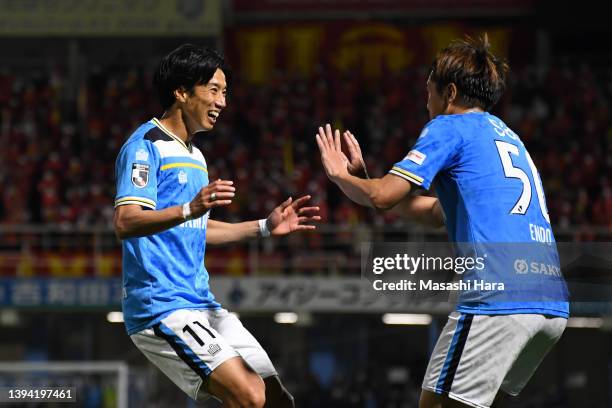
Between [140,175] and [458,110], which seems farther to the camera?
[140,175]

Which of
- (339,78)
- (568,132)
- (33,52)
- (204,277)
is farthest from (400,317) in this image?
(204,277)

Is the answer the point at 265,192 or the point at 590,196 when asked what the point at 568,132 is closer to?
the point at 590,196

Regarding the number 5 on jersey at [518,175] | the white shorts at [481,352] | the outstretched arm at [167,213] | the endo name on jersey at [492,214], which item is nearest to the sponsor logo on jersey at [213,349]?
the outstretched arm at [167,213]

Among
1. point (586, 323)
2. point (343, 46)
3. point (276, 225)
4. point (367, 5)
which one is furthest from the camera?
point (367, 5)

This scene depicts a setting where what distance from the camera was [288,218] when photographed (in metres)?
5.56

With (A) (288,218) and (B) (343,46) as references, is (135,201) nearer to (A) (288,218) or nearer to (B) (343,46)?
(A) (288,218)

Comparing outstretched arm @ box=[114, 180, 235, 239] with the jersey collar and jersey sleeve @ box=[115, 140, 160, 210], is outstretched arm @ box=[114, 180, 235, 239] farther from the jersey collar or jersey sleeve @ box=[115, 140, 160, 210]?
the jersey collar

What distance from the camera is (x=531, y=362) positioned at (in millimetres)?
4473

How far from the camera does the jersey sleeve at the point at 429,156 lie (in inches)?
173

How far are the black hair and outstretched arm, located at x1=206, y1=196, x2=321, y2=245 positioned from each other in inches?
43.1

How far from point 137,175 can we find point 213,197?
484 millimetres

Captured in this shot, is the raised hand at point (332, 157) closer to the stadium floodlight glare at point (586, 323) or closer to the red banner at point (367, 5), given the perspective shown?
the stadium floodlight glare at point (586, 323)

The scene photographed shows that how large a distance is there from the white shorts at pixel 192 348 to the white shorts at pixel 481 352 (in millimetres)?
1025

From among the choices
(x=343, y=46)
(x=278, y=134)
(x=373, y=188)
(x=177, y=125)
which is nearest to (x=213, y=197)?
(x=373, y=188)
